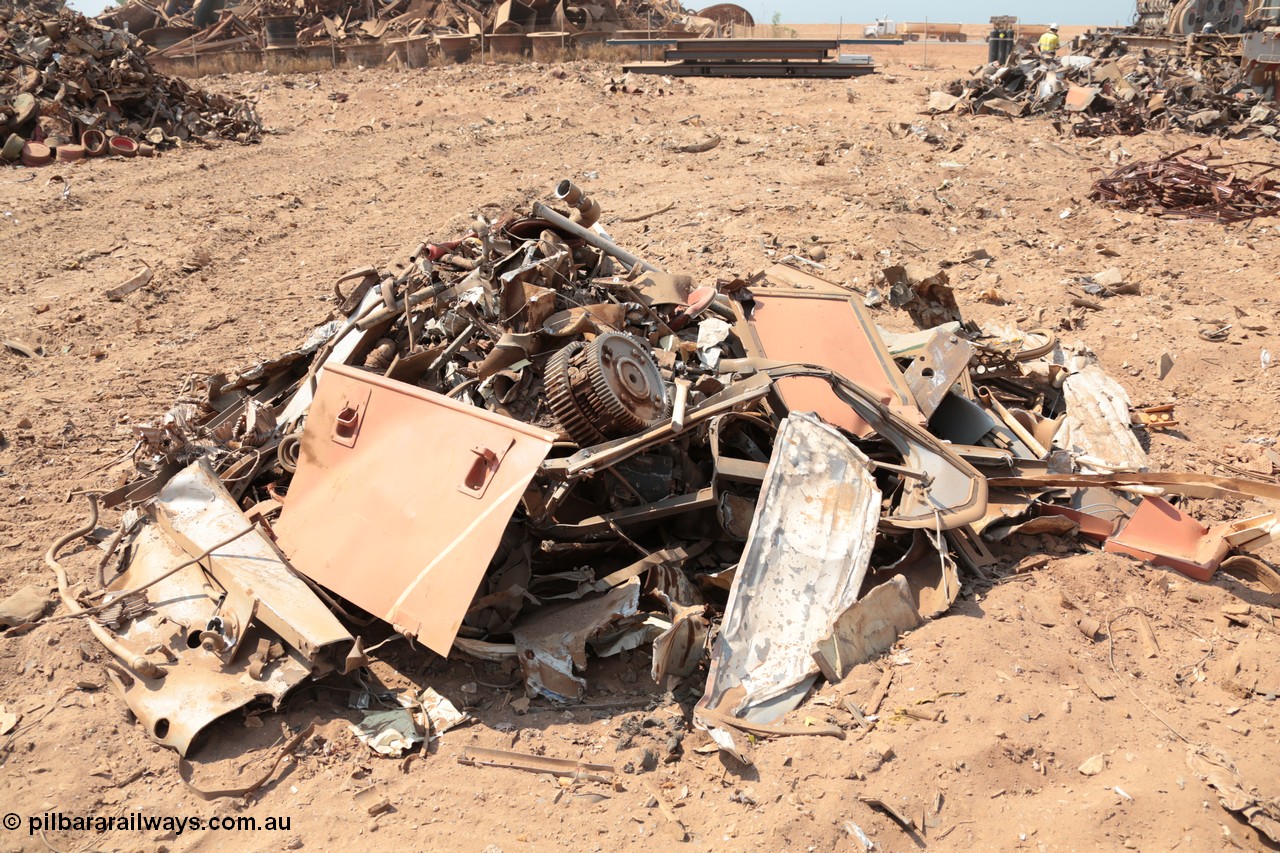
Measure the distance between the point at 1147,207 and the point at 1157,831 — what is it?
8.57 m

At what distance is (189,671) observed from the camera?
10.8 feet

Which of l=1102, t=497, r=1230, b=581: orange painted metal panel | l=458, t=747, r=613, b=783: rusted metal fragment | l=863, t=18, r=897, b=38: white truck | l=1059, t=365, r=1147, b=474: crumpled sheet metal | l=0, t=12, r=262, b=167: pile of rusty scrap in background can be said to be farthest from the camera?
l=863, t=18, r=897, b=38: white truck

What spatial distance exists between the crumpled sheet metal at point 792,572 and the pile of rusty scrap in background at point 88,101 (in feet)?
37.2

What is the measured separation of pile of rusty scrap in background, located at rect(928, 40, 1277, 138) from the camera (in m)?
12.5

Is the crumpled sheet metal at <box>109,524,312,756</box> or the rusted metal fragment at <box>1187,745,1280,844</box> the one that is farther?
the crumpled sheet metal at <box>109,524,312,756</box>

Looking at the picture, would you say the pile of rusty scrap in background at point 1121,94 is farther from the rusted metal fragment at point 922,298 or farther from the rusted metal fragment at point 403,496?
the rusted metal fragment at point 403,496

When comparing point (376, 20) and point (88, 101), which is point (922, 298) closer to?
point (88, 101)

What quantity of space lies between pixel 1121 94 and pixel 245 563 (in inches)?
560

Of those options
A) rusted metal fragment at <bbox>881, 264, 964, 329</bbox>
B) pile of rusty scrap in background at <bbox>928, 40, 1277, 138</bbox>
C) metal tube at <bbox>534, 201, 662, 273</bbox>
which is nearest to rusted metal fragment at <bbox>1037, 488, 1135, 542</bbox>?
rusted metal fragment at <bbox>881, 264, 964, 329</bbox>

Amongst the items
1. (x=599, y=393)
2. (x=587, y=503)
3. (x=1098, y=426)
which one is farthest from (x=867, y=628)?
(x=1098, y=426)

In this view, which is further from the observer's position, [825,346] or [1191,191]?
[1191,191]

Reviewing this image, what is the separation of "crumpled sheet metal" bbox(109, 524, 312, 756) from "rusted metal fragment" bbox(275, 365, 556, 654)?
1.10ft

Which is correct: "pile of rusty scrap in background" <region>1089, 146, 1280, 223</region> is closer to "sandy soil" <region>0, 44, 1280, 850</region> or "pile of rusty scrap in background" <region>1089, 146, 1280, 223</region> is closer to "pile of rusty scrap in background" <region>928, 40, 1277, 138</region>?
"sandy soil" <region>0, 44, 1280, 850</region>

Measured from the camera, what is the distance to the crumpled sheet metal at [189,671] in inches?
123
